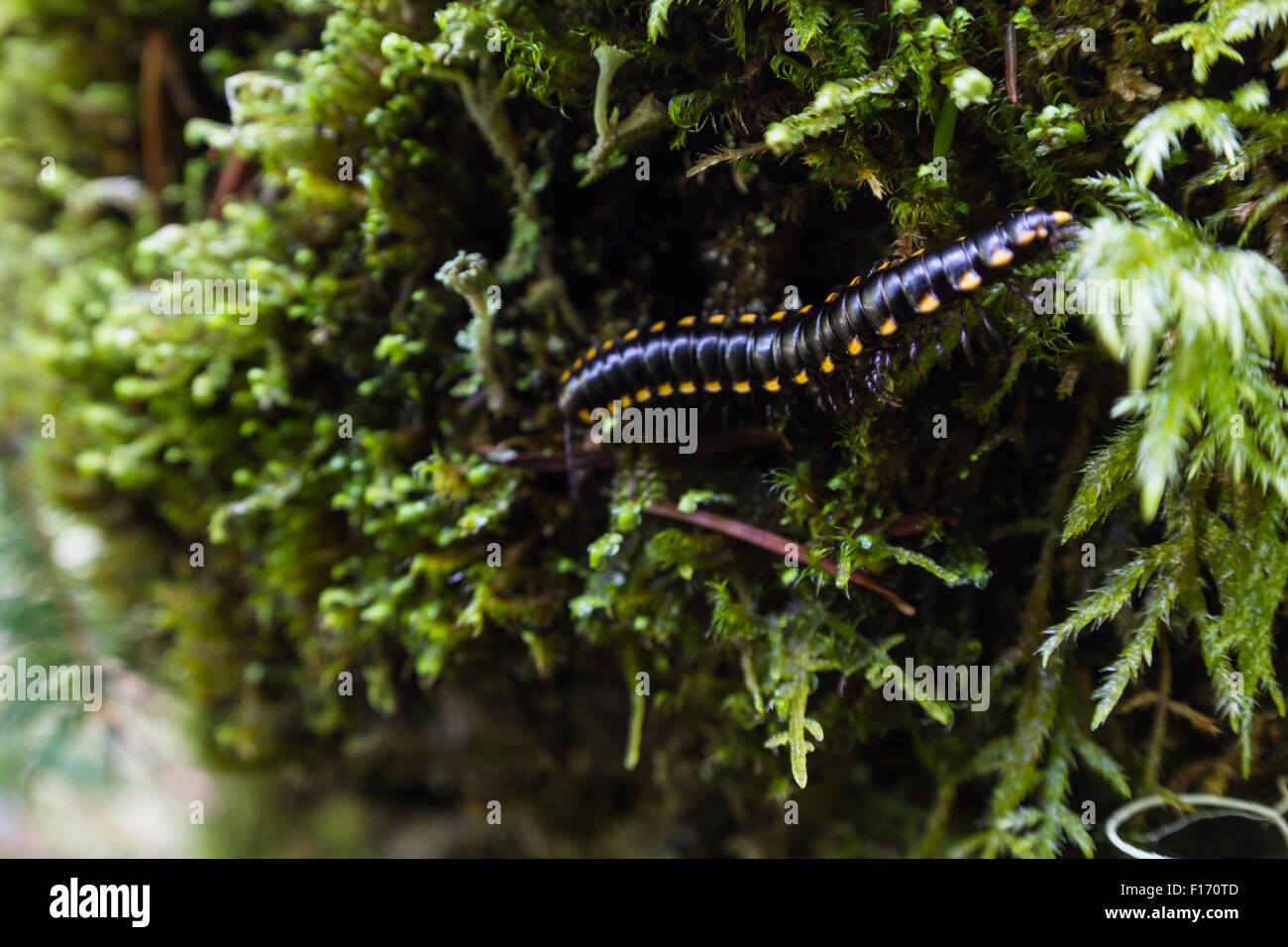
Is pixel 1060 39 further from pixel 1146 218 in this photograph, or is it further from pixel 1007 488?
pixel 1007 488

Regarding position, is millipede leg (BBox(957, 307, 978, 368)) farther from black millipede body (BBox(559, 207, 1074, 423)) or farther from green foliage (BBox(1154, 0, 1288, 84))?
green foliage (BBox(1154, 0, 1288, 84))

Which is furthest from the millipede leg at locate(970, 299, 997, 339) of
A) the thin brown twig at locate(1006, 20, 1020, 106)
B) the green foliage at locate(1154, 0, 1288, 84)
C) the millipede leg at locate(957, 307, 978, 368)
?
the green foliage at locate(1154, 0, 1288, 84)

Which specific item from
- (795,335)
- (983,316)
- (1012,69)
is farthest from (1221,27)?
(795,335)

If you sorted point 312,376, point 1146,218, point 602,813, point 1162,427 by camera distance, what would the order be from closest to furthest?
point 1162,427 < point 1146,218 < point 312,376 < point 602,813

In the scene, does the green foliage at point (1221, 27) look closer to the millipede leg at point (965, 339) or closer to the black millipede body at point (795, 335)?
the black millipede body at point (795, 335)

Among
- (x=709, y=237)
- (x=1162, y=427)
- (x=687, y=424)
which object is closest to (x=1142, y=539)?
(x=1162, y=427)

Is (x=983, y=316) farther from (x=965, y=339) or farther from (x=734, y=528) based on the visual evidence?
(x=734, y=528)
